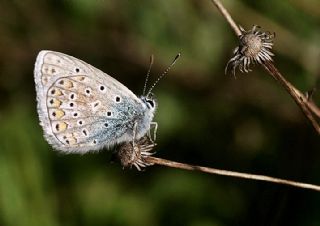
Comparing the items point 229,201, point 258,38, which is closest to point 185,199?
point 229,201

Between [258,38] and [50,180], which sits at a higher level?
[258,38]

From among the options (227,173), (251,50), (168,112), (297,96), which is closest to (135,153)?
(227,173)

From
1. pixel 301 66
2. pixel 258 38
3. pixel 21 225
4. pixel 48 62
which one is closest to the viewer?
pixel 258 38

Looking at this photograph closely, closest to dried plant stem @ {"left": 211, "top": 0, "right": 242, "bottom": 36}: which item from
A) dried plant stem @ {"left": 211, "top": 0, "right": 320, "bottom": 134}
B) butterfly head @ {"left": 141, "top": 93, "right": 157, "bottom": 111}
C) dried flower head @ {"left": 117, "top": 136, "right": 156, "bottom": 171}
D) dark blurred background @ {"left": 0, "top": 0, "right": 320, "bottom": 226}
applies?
dried plant stem @ {"left": 211, "top": 0, "right": 320, "bottom": 134}

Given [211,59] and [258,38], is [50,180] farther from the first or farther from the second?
[258,38]

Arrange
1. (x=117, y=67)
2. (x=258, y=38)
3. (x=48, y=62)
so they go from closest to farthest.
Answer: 1. (x=258, y=38)
2. (x=48, y=62)
3. (x=117, y=67)

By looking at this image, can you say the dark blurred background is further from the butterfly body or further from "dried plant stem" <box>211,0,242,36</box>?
"dried plant stem" <box>211,0,242,36</box>

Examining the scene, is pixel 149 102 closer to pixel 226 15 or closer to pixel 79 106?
pixel 79 106

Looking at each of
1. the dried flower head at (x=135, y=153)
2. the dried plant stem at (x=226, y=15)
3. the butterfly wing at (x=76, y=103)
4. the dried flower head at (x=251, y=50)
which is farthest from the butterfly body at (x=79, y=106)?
the dried plant stem at (x=226, y=15)
